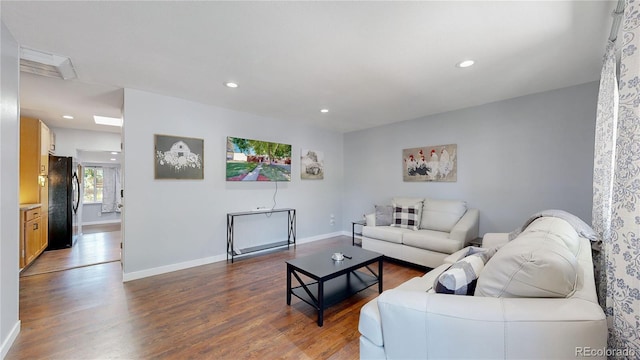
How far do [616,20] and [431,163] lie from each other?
2738mm

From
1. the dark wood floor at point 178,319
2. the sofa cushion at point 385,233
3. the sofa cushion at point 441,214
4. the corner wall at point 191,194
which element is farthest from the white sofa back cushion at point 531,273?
the corner wall at point 191,194

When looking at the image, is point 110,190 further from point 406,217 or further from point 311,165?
point 406,217

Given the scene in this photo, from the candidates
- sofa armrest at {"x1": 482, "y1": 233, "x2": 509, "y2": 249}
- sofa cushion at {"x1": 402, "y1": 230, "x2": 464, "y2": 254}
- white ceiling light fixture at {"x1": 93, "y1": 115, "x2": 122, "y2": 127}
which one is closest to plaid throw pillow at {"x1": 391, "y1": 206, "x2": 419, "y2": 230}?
sofa cushion at {"x1": 402, "y1": 230, "x2": 464, "y2": 254}

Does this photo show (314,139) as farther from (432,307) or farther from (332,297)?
(432,307)

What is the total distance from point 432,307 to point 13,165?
121 inches

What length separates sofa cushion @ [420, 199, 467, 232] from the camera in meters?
3.78

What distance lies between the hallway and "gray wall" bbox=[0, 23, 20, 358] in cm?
197

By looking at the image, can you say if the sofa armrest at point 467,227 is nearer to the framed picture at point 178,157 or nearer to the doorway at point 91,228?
the framed picture at point 178,157

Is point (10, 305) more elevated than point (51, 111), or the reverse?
point (51, 111)

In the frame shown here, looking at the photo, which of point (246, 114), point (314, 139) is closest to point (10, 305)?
point (246, 114)

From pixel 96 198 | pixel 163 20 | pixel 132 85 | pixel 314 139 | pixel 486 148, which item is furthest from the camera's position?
pixel 96 198

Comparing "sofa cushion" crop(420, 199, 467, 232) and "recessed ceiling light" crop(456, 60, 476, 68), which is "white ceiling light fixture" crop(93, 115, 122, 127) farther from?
"sofa cushion" crop(420, 199, 467, 232)

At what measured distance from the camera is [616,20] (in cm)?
172

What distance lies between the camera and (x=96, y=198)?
7.63 metres
